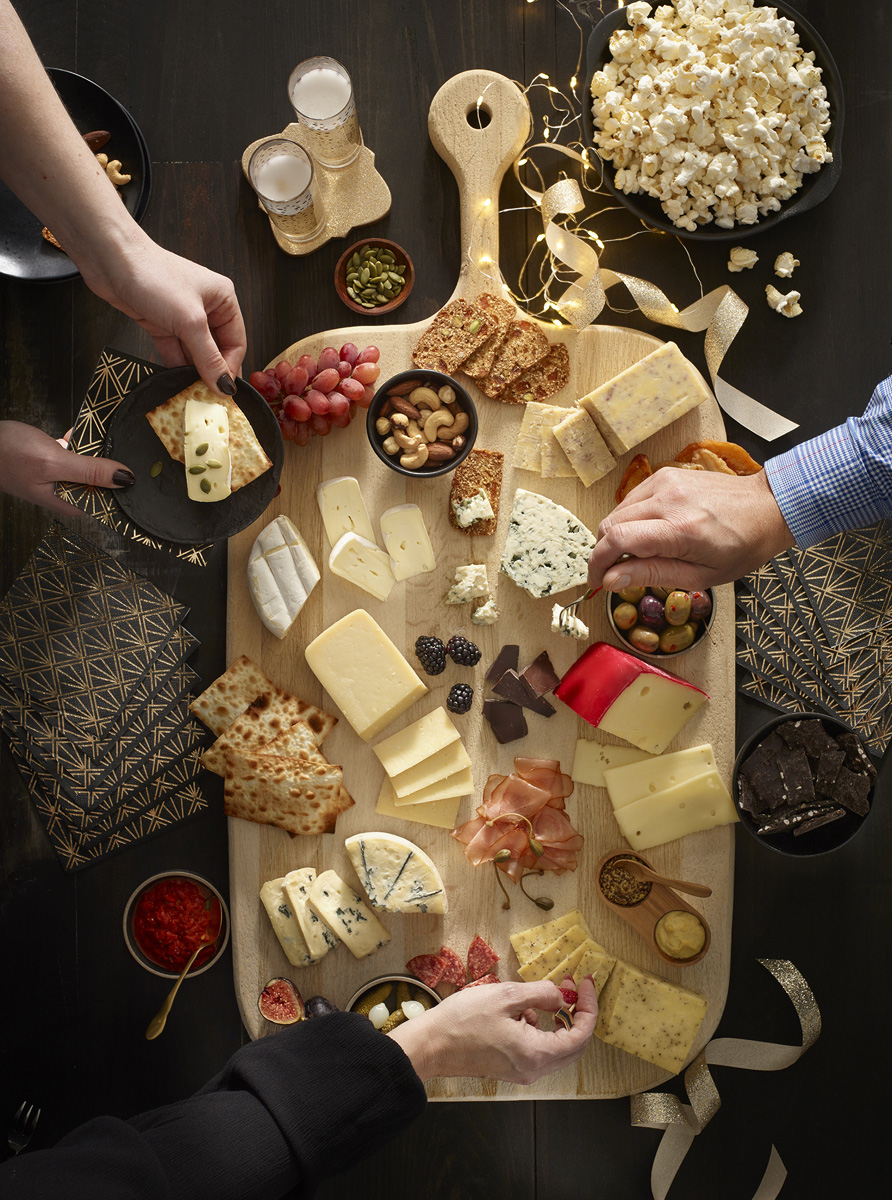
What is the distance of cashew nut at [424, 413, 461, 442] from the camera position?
2.16m

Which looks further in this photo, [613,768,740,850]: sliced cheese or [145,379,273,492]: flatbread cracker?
[613,768,740,850]: sliced cheese

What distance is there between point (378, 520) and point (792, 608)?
119cm

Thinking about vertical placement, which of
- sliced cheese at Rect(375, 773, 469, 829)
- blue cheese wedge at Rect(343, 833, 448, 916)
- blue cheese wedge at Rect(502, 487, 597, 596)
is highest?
blue cheese wedge at Rect(502, 487, 597, 596)

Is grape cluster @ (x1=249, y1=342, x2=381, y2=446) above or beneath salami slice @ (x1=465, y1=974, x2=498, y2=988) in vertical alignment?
above

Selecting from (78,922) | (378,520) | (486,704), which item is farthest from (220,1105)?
(378,520)

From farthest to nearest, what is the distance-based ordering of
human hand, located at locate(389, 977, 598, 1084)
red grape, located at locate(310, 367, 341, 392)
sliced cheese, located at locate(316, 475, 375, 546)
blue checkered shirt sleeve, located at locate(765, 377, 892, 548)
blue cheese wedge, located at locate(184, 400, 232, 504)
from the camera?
1. sliced cheese, located at locate(316, 475, 375, 546)
2. red grape, located at locate(310, 367, 341, 392)
3. human hand, located at locate(389, 977, 598, 1084)
4. blue cheese wedge, located at locate(184, 400, 232, 504)
5. blue checkered shirt sleeve, located at locate(765, 377, 892, 548)

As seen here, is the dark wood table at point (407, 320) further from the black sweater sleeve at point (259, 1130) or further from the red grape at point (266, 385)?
the black sweater sleeve at point (259, 1130)

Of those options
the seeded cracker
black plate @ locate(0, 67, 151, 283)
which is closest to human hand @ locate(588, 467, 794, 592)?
the seeded cracker

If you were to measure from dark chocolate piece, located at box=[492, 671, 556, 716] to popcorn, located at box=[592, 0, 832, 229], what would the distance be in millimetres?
1363

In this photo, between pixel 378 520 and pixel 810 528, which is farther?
pixel 378 520

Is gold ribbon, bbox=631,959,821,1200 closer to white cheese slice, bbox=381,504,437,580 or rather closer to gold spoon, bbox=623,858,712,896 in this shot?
gold spoon, bbox=623,858,712,896

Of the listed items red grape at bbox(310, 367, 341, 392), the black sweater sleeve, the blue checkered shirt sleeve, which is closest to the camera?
the black sweater sleeve

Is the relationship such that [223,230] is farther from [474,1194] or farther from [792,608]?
[474,1194]

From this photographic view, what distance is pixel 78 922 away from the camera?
2396mm
